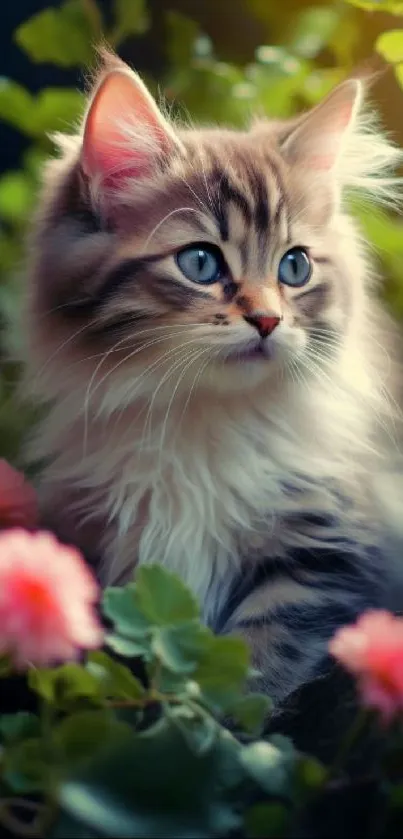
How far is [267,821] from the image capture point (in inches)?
21.5

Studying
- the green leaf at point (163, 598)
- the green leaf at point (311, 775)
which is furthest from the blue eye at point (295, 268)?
the green leaf at point (311, 775)

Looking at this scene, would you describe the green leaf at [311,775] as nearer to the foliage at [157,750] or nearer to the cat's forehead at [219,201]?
the foliage at [157,750]

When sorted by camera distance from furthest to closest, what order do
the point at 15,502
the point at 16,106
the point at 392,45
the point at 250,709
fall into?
the point at 16,106, the point at 392,45, the point at 15,502, the point at 250,709

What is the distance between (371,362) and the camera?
1365 mm

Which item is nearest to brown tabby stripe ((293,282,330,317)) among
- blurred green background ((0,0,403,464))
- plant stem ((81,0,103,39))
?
blurred green background ((0,0,403,464))

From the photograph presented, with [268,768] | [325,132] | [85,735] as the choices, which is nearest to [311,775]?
[268,768]

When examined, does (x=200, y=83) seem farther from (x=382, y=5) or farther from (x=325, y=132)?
(x=325, y=132)

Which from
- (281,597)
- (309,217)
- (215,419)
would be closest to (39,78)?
(309,217)

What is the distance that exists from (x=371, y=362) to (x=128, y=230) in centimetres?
46

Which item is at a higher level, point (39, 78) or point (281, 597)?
point (39, 78)

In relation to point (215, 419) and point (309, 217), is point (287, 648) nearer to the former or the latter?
point (215, 419)

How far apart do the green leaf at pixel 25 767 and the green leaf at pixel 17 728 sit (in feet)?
0.18

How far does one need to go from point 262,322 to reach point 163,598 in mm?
474

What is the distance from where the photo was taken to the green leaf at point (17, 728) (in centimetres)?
64
